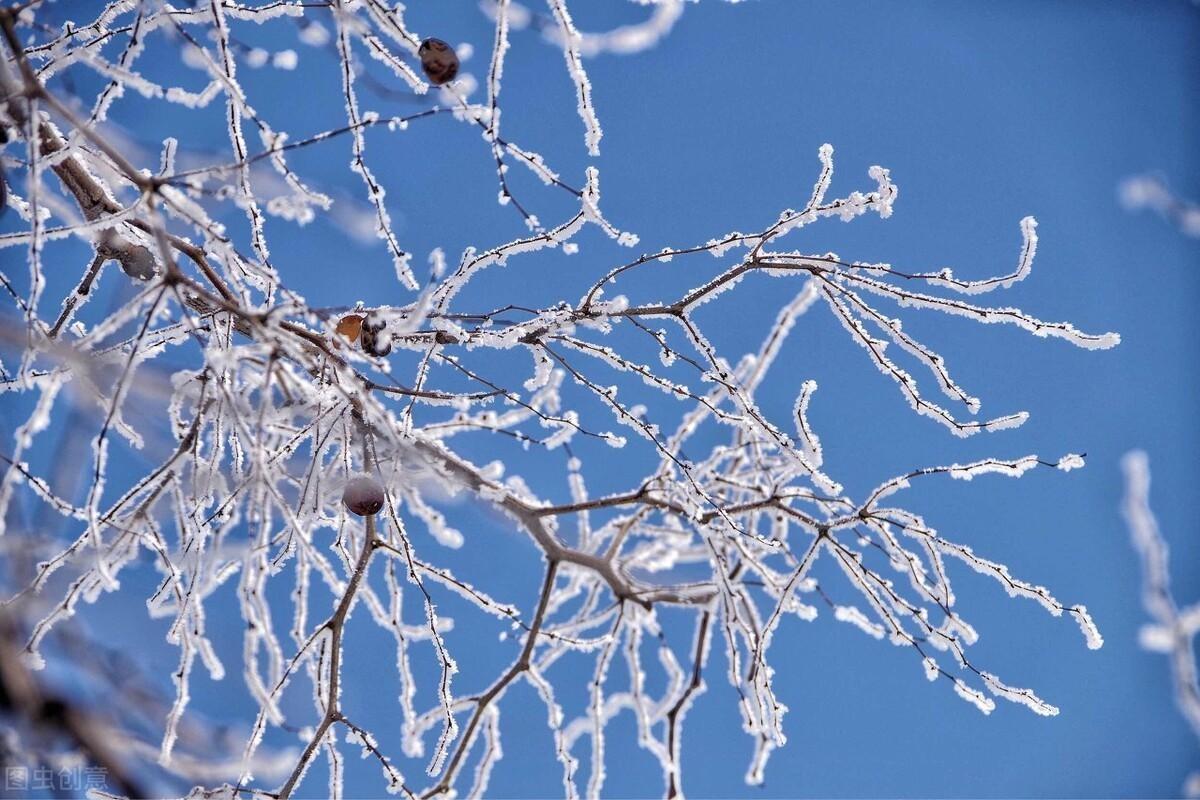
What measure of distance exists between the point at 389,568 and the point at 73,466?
126 cm

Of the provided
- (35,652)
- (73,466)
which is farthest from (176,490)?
(73,466)

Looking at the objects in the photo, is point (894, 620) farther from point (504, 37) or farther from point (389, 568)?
point (504, 37)

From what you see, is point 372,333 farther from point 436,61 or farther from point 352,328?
point 436,61

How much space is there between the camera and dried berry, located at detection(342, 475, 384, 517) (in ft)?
7.45

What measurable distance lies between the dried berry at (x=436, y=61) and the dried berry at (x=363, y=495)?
1.02 m

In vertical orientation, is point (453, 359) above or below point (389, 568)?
above

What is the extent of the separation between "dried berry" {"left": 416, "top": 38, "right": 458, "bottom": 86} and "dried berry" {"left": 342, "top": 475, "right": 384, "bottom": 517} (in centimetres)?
102

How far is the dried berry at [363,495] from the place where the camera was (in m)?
2.27

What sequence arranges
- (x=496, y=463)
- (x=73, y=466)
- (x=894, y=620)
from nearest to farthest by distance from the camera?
1. (x=73, y=466)
2. (x=894, y=620)
3. (x=496, y=463)

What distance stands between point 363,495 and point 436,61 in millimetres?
1091

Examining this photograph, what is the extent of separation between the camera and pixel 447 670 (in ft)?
8.29

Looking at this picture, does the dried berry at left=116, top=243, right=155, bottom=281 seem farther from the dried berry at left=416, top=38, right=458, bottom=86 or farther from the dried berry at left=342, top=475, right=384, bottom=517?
the dried berry at left=416, top=38, right=458, bottom=86

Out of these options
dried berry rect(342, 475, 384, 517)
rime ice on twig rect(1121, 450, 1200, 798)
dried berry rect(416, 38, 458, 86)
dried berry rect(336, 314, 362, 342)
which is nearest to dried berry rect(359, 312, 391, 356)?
dried berry rect(336, 314, 362, 342)

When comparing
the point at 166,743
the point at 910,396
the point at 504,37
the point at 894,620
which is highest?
the point at 504,37
